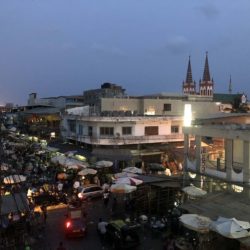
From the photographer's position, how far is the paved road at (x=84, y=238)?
19927 millimetres

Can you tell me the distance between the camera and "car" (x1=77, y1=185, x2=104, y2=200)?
1122 inches

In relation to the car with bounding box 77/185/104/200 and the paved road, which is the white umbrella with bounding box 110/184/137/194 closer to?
the paved road

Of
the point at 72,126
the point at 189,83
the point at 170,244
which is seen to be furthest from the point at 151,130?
the point at 189,83

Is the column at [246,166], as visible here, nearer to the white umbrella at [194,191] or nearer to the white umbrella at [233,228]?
the white umbrella at [194,191]

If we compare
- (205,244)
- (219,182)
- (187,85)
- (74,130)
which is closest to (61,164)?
(74,130)

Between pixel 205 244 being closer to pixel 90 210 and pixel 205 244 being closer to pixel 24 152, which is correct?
pixel 90 210

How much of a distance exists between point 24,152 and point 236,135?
31.9 m

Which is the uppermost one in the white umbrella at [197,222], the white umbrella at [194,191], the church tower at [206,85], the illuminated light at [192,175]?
the church tower at [206,85]

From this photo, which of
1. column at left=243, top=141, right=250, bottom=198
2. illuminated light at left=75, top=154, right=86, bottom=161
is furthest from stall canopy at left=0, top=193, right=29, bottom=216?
illuminated light at left=75, top=154, right=86, bottom=161

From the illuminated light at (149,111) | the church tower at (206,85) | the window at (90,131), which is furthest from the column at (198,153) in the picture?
the church tower at (206,85)

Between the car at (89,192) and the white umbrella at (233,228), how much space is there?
1396 centimetres

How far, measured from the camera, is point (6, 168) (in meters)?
33.4

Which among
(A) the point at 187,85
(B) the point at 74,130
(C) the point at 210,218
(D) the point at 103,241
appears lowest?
(D) the point at 103,241

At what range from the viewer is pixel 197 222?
17422 millimetres
